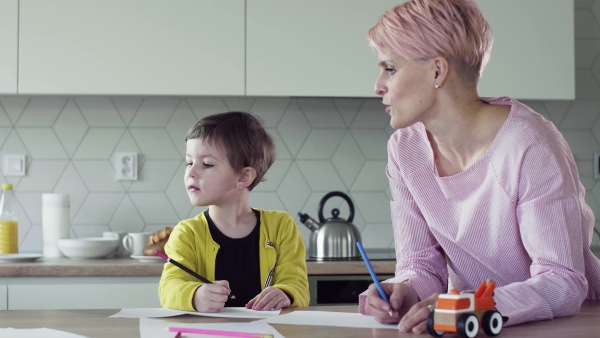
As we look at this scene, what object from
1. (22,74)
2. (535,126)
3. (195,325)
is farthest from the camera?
(22,74)

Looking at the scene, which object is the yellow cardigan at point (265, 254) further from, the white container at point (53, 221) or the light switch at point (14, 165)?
the light switch at point (14, 165)

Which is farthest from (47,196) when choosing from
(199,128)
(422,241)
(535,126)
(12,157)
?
(535,126)

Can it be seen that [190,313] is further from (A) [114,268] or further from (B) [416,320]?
(A) [114,268]

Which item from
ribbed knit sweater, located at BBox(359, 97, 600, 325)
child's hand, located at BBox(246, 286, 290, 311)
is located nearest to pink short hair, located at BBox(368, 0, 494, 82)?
ribbed knit sweater, located at BBox(359, 97, 600, 325)

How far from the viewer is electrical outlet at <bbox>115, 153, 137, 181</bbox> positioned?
3.27m

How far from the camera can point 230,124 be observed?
2.01 meters

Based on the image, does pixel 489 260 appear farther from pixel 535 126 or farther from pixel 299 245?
pixel 299 245

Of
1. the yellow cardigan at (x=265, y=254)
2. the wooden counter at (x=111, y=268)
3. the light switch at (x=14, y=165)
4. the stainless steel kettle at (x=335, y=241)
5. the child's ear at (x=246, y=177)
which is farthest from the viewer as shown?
the light switch at (x=14, y=165)

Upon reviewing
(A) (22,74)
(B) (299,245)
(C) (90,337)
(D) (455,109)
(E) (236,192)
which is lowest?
(C) (90,337)

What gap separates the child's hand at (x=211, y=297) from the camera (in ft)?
4.90

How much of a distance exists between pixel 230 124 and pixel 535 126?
82cm

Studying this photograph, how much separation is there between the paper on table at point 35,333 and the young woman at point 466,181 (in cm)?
51

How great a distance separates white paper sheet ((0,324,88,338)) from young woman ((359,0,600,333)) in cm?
51

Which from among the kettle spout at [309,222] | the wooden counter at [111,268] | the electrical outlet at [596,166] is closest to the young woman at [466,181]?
the wooden counter at [111,268]
